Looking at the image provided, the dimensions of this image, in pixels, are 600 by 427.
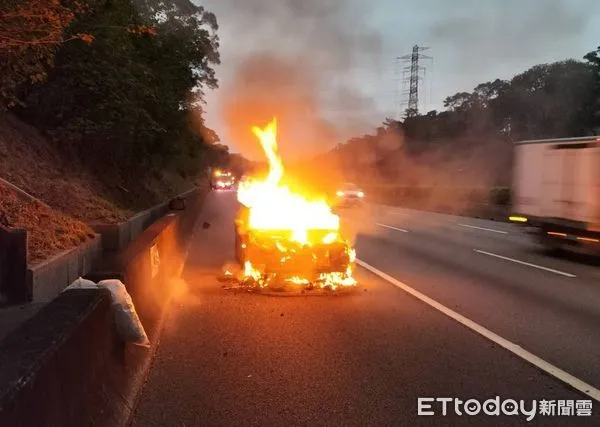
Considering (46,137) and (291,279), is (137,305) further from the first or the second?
(46,137)

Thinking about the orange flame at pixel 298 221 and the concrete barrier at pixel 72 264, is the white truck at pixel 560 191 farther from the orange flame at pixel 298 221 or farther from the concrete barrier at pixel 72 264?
the concrete barrier at pixel 72 264

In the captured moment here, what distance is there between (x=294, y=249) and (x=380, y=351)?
404cm

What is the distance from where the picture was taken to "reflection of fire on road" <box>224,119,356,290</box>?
414 inches

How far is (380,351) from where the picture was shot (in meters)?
6.69

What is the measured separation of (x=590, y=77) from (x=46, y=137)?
43171 millimetres

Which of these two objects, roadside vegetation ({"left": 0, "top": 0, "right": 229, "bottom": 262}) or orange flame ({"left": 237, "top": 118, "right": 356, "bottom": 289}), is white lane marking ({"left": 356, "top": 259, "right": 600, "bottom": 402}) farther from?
roadside vegetation ({"left": 0, "top": 0, "right": 229, "bottom": 262})

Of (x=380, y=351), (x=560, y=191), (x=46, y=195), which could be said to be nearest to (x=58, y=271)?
(x=380, y=351)

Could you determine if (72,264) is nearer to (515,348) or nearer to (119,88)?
(515,348)

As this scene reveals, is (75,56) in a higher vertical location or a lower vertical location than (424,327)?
higher

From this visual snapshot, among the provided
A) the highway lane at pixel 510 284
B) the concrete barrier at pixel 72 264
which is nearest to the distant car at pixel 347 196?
the highway lane at pixel 510 284

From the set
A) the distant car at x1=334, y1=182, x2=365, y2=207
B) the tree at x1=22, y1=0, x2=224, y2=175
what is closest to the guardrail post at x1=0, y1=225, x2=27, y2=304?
the tree at x1=22, y1=0, x2=224, y2=175

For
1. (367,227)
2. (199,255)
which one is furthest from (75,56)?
(367,227)

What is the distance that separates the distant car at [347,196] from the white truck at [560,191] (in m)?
17.5

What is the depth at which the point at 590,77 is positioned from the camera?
51281 mm
